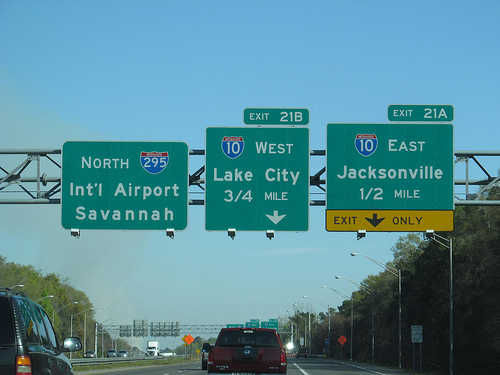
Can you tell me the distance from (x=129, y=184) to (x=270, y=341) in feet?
21.7

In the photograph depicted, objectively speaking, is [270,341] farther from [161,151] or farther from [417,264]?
[417,264]

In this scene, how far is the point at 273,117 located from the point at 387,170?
387cm

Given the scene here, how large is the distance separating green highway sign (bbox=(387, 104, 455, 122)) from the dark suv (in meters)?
15.9

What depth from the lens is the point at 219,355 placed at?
2145 cm

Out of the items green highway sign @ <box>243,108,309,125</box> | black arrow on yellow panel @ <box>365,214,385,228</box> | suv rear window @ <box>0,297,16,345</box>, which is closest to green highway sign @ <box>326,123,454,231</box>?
black arrow on yellow panel @ <box>365,214,385,228</box>

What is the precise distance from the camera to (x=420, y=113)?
81.1 ft

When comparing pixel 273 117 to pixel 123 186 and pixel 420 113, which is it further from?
pixel 123 186

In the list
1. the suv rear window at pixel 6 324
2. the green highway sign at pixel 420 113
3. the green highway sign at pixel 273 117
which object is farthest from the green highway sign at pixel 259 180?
the suv rear window at pixel 6 324

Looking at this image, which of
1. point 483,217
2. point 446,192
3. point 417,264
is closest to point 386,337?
point 417,264

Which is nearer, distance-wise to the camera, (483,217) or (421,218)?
(421,218)

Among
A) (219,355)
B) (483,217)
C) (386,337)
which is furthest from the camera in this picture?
(386,337)

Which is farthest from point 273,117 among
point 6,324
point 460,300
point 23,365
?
point 460,300

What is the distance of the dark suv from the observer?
9.06 m

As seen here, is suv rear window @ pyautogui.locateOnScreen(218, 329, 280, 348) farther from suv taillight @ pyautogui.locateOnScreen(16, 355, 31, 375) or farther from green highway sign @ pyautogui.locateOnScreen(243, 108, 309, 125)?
suv taillight @ pyautogui.locateOnScreen(16, 355, 31, 375)
